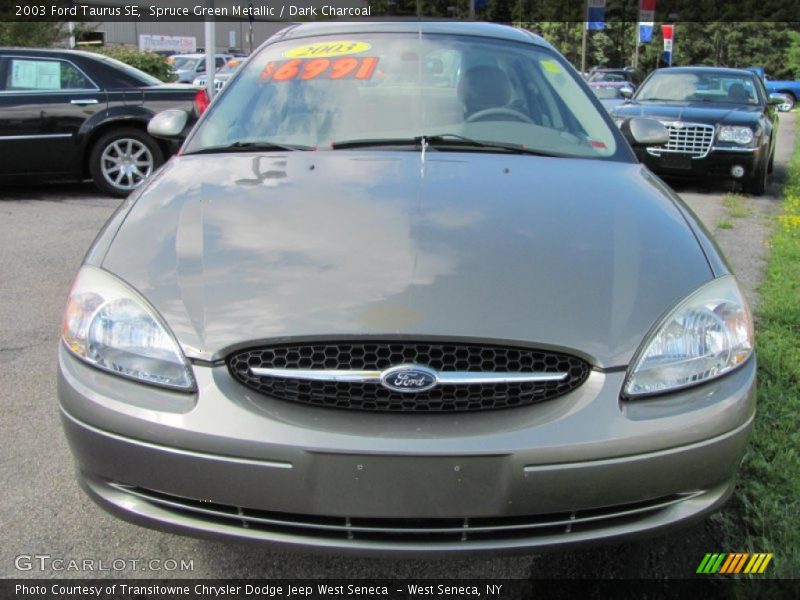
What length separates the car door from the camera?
25.9 feet

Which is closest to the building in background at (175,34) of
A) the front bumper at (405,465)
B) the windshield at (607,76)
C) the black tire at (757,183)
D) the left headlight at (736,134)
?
the windshield at (607,76)

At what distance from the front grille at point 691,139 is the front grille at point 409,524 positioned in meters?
8.03

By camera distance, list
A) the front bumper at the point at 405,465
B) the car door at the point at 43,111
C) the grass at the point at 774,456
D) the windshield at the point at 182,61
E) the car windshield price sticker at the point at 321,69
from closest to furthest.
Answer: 1. the front bumper at the point at 405,465
2. the grass at the point at 774,456
3. the car windshield price sticker at the point at 321,69
4. the car door at the point at 43,111
5. the windshield at the point at 182,61

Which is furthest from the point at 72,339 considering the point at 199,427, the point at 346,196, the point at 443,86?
the point at 443,86

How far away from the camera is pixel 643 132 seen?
145 inches

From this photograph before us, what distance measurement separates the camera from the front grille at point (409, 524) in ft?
6.20

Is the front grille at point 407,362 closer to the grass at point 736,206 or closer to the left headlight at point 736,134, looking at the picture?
the grass at point 736,206

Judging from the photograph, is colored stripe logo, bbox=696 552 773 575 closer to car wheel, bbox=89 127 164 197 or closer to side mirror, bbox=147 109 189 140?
side mirror, bbox=147 109 189 140

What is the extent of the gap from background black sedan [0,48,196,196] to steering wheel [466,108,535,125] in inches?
229

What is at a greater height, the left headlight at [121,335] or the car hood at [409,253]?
the car hood at [409,253]

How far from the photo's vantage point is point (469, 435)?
184 centimetres

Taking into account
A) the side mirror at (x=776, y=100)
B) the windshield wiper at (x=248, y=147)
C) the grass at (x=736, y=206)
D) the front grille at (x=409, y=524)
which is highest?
the side mirror at (x=776, y=100)

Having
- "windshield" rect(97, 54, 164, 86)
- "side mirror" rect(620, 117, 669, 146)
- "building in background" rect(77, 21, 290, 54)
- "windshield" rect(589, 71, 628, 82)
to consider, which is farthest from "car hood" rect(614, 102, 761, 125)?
"building in background" rect(77, 21, 290, 54)
